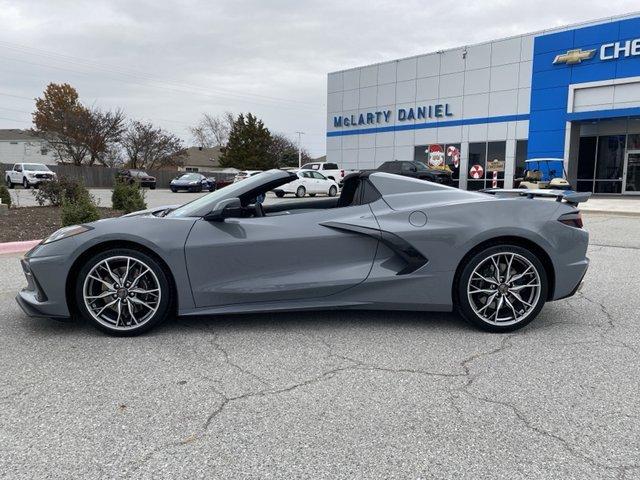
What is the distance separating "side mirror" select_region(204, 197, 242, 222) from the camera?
157 inches

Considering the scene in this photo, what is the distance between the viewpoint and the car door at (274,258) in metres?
3.99

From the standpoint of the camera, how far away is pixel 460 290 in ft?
13.6

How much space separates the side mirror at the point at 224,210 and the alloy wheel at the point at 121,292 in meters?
0.61

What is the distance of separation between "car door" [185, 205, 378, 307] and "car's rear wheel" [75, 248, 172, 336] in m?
0.28

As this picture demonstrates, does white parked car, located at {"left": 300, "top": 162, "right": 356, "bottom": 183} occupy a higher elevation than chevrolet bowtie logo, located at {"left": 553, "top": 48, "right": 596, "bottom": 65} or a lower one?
lower

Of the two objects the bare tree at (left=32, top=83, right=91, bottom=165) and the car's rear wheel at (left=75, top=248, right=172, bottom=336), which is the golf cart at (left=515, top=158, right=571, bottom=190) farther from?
the bare tree at (left=32, top=83, right=91, bottom=165)

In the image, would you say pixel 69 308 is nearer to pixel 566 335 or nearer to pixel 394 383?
pixel 394 383

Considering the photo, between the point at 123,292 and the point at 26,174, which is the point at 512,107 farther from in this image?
the point at 26,174

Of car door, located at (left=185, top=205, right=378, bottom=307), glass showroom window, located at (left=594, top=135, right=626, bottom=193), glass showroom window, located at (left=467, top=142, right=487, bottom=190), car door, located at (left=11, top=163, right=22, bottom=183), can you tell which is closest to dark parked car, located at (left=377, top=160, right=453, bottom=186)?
glass showroom window, located at (left=467, top=142, right=487, bottom=190)

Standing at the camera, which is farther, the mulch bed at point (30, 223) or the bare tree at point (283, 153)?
the bare tree at point (283, 153)

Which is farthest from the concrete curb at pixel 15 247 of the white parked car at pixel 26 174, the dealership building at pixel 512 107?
the white parked car at pixel 26 174

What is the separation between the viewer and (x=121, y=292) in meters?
3.94

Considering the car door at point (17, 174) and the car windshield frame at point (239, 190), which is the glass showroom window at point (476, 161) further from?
the car door at point (17, 174)

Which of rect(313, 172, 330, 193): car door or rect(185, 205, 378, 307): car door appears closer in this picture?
rect(185, 205, 378, 307): car door
